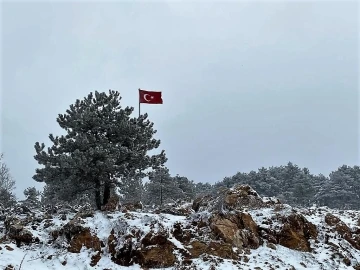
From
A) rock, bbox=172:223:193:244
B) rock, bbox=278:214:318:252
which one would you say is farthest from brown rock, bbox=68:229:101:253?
rock, bbox=278:214:318:252

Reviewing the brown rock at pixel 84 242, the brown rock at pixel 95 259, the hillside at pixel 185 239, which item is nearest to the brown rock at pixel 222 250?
the hillside at pixel 185 239

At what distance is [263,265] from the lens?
46.1ft

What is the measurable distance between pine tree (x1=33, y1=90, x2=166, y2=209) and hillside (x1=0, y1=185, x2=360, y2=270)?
177 centimetres

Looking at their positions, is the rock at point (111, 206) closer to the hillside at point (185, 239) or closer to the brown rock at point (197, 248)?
the hillside at point (185, 239)

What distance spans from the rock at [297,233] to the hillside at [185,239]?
0.04 m

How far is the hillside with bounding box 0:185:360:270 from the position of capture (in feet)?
45.9

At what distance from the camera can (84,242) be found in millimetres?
14922

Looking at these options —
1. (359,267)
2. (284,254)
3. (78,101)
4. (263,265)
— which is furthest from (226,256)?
(78,101)

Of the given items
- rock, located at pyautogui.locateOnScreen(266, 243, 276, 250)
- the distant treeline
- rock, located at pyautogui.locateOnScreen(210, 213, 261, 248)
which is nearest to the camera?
rock, located at pyautogui.locateOnScreen(210, 213, 261, 248)

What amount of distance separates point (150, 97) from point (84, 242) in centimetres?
1138

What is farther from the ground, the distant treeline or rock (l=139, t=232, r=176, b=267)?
the distant treeline

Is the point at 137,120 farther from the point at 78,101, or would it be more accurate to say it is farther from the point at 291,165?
the point at 291,165

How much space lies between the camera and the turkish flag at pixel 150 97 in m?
23.2

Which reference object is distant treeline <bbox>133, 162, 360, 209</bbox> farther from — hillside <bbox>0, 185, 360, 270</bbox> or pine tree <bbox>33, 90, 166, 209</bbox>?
hillside <bbox>0, 185, 360, 270</bbox>
